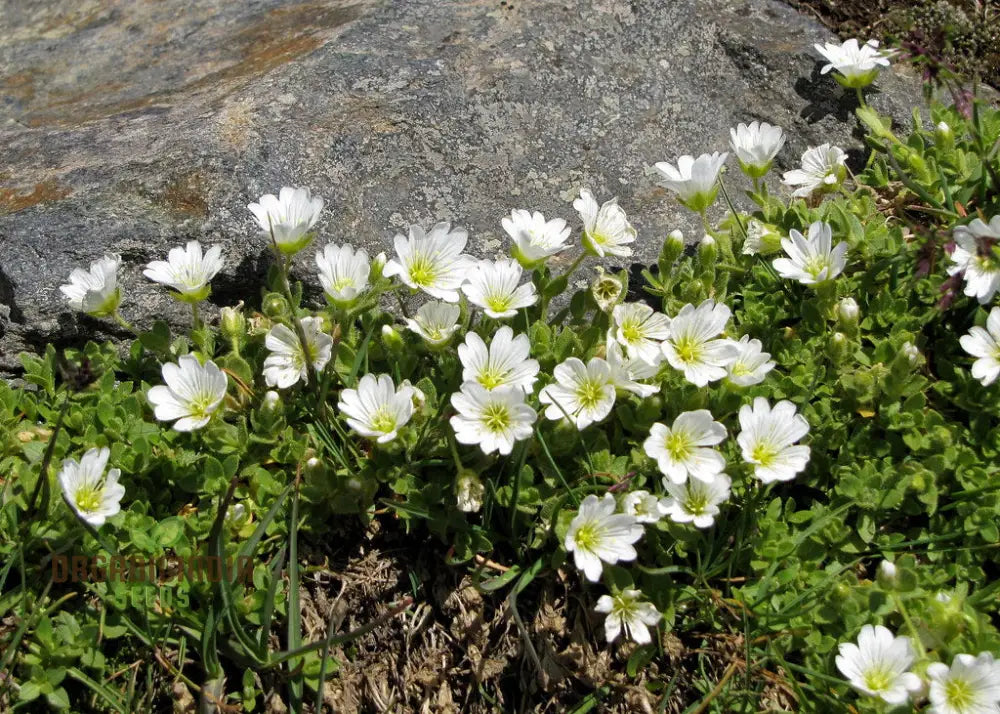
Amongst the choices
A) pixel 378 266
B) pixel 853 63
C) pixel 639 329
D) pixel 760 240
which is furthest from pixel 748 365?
pixel 853 63

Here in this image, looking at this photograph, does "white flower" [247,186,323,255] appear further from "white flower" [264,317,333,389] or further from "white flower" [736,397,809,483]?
"white flower" [736,397,809,483]

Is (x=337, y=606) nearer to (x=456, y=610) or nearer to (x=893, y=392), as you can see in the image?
(x=456, y=610)

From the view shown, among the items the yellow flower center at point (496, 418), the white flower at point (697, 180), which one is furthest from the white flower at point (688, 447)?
the white flower at point (697, 180)

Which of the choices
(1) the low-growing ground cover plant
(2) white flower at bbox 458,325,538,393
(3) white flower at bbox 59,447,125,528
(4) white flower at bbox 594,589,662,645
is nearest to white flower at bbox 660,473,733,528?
(1) the low-growing ground cover plant

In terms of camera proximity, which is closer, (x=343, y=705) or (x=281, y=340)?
(x=343, y=705)

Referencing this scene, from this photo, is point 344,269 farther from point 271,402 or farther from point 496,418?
point 496,418

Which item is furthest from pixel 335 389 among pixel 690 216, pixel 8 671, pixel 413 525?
pixel 690 216
